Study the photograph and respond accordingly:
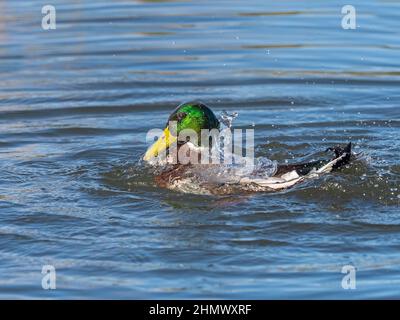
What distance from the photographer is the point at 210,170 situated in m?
8.35

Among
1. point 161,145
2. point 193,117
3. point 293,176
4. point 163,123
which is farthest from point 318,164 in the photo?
point 163,123

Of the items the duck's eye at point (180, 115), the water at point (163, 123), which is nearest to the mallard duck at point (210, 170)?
the duck's eye at point (180, 115)

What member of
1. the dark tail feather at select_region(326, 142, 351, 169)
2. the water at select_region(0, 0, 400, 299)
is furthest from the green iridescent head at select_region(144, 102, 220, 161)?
the dark tail feather at select_region(326, 142, 351, 169)

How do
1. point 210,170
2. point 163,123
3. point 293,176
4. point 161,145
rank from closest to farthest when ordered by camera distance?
point 293,176
point 210,170
point 161,145
point 163,123

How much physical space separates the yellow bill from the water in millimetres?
143

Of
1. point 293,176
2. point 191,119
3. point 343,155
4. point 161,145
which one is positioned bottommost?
point 293,176

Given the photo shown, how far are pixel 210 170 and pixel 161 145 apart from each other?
585mm

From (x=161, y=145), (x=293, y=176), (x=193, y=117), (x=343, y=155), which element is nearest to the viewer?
(x=343, y=155)

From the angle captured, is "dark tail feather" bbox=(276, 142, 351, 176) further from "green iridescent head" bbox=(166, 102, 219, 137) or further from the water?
"green iridescent head" bbox=(166, 102, 219, 137)

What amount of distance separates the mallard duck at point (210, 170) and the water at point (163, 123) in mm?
116

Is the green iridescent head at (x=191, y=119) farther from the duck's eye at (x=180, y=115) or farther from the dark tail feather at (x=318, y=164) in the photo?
the dark tail feather at (x=318, y=164)

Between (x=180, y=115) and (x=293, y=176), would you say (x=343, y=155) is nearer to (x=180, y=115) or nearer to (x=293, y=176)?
(x=293, y=176)

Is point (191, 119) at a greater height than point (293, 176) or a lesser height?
greater

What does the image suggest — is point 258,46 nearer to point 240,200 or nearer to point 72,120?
point 72,120
